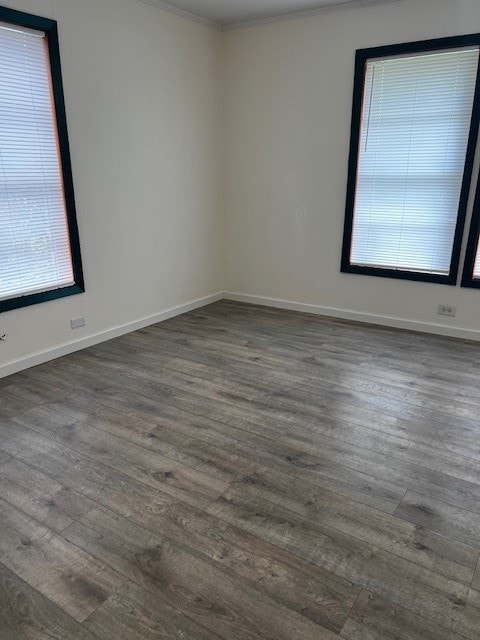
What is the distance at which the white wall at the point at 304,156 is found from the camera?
4.03 meters

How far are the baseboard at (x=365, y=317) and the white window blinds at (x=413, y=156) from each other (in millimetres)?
498

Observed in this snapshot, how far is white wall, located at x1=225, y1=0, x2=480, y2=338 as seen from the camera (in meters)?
4.03

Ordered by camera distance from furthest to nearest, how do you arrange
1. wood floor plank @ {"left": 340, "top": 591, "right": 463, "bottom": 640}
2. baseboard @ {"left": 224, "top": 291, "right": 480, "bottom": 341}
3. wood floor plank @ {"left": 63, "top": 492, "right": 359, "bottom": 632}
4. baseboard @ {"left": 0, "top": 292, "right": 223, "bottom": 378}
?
baseboard @ {"left": 224, "top": 291, "right": 480, "bottom": 341} → baseboard @ {"left": 0, "top": 292, "right": 223, "bottom": 378} → wood floor plank @ {"left": 63, "top": 492, "right": 359, "bottom": 632} → wood floor plank @ {"left": 340, "top": 591, "right": 463, "bottom": 640}

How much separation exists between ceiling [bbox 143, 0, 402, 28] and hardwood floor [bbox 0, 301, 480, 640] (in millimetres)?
3040

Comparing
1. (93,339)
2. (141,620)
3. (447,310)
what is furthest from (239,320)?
(141,620)

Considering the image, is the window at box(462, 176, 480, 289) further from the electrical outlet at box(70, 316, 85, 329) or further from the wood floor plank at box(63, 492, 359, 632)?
the electrical outlet at box(70, 316, 85, 329)

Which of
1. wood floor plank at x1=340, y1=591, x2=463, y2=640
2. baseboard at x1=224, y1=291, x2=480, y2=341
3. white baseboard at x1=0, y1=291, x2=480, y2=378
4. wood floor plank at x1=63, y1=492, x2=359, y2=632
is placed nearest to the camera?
wood floor plank at x1=340, y1=591, x2=463, y2=640

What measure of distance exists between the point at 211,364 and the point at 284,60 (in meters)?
3.02

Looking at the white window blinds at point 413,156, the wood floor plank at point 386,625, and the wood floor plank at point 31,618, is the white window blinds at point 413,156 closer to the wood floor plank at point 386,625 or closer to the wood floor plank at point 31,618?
the wood floor plank at point 386,625

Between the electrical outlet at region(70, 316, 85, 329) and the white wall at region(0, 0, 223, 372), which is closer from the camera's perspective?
the white wall at region(0, 0, 223, 372)

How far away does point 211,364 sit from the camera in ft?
11.7

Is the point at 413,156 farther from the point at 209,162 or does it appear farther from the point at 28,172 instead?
the point at 28,172

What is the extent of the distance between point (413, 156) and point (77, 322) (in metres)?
3.21

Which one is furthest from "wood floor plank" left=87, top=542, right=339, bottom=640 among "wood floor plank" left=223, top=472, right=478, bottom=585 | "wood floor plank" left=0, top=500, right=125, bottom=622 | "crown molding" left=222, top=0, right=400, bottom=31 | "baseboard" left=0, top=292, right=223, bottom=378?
"crown molding" left=222, top=0, right=400, bottom=31
